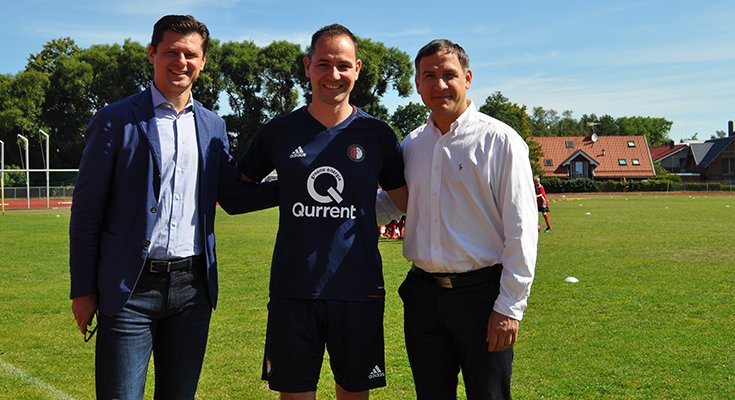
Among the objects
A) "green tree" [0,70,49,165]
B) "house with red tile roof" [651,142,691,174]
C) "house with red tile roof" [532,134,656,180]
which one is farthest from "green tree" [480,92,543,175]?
"green tree" [0,70,49,165]

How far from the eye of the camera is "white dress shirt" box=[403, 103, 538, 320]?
10.5ft

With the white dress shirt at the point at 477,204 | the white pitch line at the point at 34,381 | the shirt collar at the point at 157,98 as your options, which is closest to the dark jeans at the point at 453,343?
the white dress shirt at the point at 477,204

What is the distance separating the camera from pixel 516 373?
5.82m

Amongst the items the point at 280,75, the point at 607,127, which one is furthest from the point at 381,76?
the point at 607,127

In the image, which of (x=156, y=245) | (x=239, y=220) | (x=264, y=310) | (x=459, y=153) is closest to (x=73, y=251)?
(x=156, y=245)

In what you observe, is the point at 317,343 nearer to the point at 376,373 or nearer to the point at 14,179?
the point at 376,373

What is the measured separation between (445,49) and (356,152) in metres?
0.70

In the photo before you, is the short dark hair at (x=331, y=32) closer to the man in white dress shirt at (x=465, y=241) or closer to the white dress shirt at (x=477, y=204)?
the man in white dress shirt at (x=465, y=241)

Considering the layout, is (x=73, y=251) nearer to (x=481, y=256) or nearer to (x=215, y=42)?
(x=481, y=256)

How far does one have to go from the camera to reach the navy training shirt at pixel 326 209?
3.38m

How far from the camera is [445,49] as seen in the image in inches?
133

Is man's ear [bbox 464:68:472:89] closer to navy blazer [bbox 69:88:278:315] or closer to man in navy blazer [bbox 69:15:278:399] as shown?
man in navy blazer [bbox 69:15:278:399]

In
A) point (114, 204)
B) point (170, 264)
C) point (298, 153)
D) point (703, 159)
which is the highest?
point (703, 159)

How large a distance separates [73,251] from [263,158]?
1068mm
